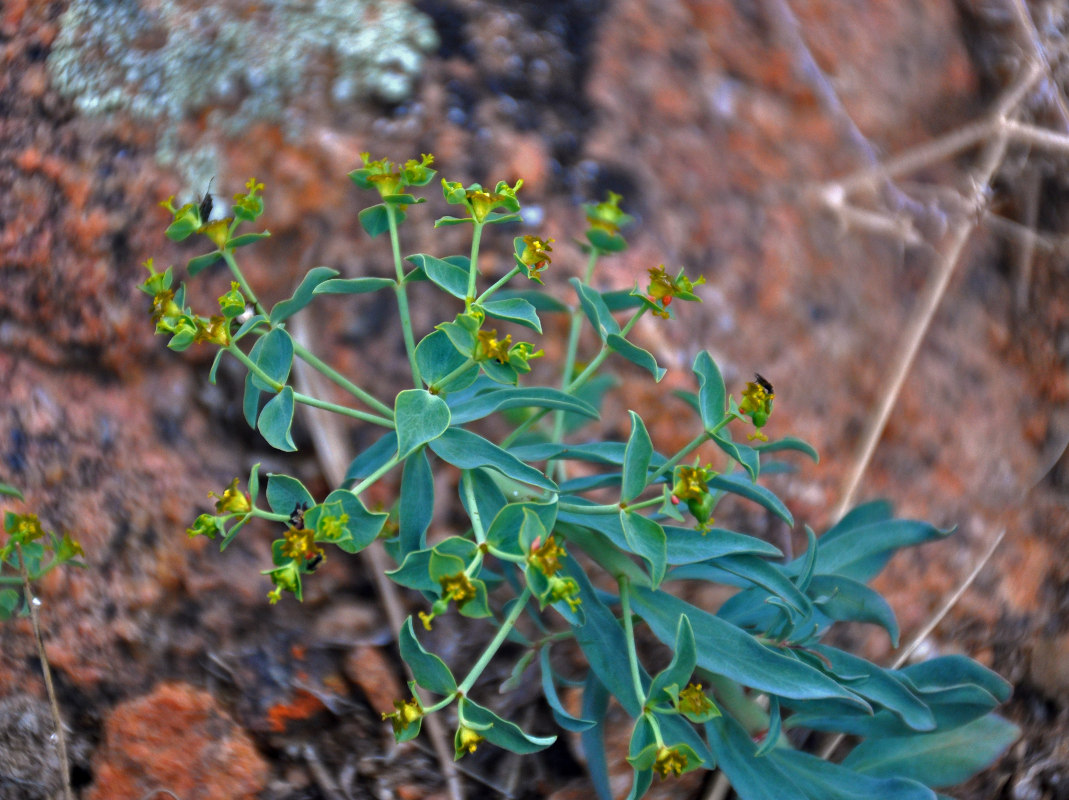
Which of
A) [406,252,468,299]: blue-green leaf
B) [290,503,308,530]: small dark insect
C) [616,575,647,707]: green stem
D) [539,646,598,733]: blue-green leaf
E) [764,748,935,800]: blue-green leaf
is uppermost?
[406,252,468,299]: blue-green leaf

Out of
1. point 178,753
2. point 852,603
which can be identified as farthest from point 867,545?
point 178,753

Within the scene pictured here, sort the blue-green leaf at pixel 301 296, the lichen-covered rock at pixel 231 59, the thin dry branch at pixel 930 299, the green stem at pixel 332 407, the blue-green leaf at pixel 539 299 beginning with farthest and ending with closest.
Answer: the thin dry branch at pixel 930 299 → the lichen-covered rock at pixel 231 59 → the blue-green leaf at pixel 539 299 → the blue-green leaf at pixel 301 296 → the green stem at pixel 332 407

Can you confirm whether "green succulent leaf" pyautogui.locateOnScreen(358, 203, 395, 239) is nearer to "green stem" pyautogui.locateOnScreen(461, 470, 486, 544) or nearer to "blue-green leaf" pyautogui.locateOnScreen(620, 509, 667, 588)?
"green stem" pyautogui.locateOnScreen(461, 470, 486, 544)

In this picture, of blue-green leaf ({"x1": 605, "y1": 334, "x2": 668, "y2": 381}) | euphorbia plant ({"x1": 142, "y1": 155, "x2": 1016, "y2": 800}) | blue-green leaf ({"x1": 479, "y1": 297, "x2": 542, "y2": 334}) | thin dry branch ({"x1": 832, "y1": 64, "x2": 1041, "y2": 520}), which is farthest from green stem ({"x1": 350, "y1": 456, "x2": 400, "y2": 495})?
thin dry branch ({"x1": 832, "y1": 64, "x2": 1041, "y2": 520})

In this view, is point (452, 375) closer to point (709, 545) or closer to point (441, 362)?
point (441, 362)

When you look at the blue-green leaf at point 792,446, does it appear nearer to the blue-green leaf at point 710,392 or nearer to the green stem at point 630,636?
the blue-green leaf at point 710,392

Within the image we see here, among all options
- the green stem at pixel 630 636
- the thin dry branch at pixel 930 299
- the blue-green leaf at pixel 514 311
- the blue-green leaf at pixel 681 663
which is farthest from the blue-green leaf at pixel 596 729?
the thin dry branch at pixel 930 299

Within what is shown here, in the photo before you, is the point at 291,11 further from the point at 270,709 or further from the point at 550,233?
the point at 270,709
